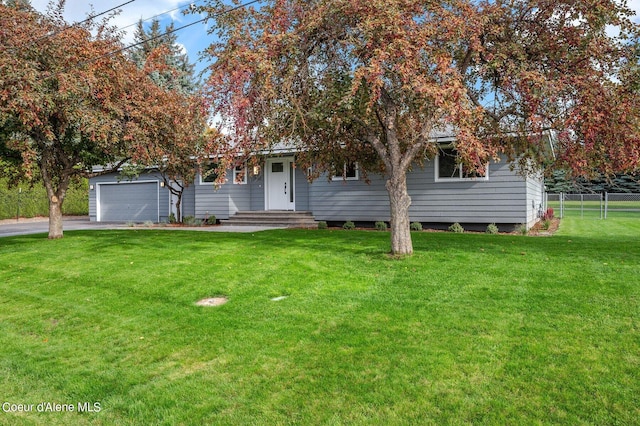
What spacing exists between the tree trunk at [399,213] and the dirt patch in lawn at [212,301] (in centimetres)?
325

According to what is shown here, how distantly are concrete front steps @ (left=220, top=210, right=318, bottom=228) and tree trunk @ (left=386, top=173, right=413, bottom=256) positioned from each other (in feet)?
25.7

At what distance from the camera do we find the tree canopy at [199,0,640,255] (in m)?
6.14

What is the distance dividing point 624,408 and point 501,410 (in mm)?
796

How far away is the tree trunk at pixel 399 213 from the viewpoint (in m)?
7.63

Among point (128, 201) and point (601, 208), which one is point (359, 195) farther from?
point (601, 208)

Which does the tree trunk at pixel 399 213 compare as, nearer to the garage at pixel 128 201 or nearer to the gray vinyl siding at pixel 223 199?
the gray vinyl siding at pixel 223 199

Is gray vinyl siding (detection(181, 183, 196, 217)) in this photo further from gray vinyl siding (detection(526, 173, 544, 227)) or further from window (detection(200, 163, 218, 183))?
gray vinyl siding (detection(526, 173, 544, 227))

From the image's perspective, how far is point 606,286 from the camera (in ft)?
18.1

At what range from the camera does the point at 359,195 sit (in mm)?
14977

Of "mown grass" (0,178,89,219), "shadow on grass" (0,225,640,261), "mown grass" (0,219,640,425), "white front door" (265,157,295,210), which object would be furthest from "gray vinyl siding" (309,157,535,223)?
"mown grass" (0,178,89,219)

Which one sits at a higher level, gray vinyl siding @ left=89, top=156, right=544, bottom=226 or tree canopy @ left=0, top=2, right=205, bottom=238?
tree canopy @ left=0, top=2, right=205, bottom=238

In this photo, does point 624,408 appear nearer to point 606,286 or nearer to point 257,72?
point 606,286

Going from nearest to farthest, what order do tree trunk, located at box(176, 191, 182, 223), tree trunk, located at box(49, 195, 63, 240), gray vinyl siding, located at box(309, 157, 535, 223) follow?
tree trunk, located at box(49, 195, 63, 240) → gray vinyl siding, located at box(309, 157, 535, 223) → tree trunk, located at box(176, 191, 182, 223)

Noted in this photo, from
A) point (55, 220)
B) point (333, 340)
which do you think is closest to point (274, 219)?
point (55, 220)
